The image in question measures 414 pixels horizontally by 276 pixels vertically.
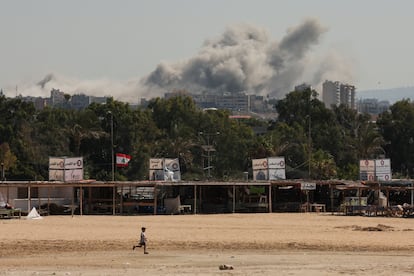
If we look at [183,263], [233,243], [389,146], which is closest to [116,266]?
[183,263]

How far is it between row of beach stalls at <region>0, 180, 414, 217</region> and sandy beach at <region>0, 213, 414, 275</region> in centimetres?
740

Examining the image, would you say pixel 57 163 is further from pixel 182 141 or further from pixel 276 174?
pixel 182 141

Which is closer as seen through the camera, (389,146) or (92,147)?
(92,147)

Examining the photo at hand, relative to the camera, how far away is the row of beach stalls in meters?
64.8

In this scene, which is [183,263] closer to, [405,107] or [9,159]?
[9,159]

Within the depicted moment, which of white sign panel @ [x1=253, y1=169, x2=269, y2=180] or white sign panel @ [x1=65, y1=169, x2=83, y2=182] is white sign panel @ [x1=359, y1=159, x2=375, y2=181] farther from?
white sign panel @ [x1=65, y1=169, x2=83, y2=182]

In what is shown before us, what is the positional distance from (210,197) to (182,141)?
34182 millimetres

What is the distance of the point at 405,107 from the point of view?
11931 centimetres

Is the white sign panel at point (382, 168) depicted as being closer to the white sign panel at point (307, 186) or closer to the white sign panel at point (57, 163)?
the white sign panel at point (307, 186)

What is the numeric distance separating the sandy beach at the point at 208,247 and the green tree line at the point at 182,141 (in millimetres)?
44007

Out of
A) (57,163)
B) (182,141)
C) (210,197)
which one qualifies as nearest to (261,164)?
(210,197)

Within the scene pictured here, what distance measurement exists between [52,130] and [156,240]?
2645 inches

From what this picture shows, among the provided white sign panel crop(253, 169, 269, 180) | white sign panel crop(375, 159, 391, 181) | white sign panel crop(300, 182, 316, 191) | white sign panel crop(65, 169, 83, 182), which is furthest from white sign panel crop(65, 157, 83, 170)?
white sign panel crop(375, 159, 391, 181)

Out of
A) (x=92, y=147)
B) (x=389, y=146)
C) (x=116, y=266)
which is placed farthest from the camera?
(x=389, y=146)
